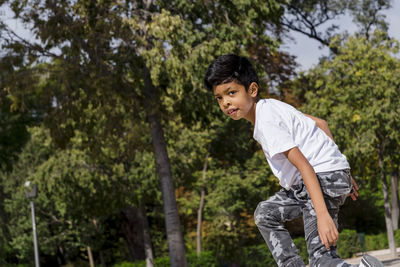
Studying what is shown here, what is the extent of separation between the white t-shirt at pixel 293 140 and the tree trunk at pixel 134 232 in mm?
27049

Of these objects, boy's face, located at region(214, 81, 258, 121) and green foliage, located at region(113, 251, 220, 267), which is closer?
boy's face, located at region(214, 81, 258, 121)

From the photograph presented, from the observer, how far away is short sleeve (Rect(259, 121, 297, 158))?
3435 millimetres

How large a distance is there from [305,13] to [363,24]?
3784mm

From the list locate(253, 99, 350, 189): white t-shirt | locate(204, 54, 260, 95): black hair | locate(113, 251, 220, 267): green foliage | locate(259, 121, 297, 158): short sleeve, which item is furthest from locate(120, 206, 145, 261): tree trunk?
locate(259, 121, 297, 158): short sleeve

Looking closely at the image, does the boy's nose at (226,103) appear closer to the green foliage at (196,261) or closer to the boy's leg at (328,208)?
the boy's leg at (328,208)

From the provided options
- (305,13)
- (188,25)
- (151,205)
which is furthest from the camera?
(305,13)

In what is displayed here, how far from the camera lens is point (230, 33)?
1491 cm

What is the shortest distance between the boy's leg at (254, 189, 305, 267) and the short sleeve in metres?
0.40

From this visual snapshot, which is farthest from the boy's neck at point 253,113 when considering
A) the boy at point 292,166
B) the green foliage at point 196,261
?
the green foliage at point 196,261

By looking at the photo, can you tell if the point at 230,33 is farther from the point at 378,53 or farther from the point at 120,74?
the point at 378,53

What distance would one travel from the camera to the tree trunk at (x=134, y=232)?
30359 mm

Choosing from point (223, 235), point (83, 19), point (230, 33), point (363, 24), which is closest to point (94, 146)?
point (83, 19)

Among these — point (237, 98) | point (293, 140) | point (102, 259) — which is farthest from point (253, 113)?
point (102, 259)

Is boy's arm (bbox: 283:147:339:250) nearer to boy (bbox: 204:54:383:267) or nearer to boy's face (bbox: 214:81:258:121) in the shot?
boy (bbox: 204:54:383:267)
